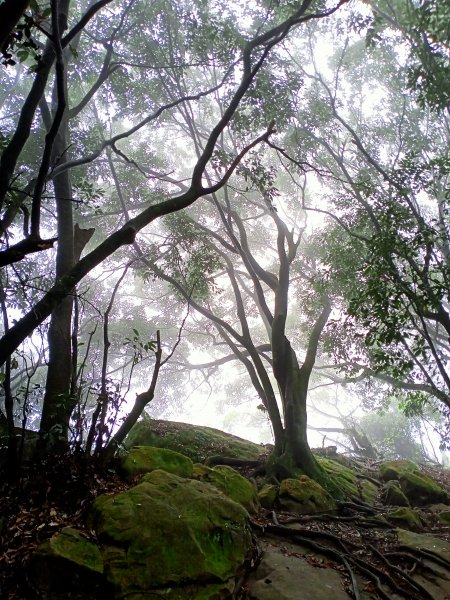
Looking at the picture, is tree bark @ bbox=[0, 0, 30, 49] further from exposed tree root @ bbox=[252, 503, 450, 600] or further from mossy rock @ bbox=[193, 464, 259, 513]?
mossy rock @ bbox=[193, 464, 259, 513]

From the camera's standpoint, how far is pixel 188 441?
A: 9523 mm

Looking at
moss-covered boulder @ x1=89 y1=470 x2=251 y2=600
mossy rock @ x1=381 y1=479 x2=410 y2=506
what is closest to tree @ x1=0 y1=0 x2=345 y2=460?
moss-covered boulder @ x1=89 y1=470 x2=251 y2=600

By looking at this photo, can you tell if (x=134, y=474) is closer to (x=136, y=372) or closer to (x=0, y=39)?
(x=0, y=39)

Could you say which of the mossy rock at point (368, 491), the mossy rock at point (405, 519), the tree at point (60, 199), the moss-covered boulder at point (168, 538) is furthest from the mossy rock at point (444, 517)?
the tree at point (60, 199)

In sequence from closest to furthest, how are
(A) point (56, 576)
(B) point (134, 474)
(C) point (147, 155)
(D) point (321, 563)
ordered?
(A) point (56, 576) < (D) point (321, 563) < (B) point (134, 474) < (C) point (147, 155)

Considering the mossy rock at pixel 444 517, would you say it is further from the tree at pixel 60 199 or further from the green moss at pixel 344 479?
the tree at pixel 60 199

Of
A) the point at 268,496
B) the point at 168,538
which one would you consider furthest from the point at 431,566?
the point at 168,538

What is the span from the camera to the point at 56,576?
3168mm

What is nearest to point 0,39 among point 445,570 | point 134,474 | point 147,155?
point 134,474

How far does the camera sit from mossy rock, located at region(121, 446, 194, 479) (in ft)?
18.3

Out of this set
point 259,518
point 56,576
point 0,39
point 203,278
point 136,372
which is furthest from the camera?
point 136,372

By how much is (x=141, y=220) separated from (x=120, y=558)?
3.24 m

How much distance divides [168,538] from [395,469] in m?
9.13

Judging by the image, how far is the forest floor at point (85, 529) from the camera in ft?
11.3
